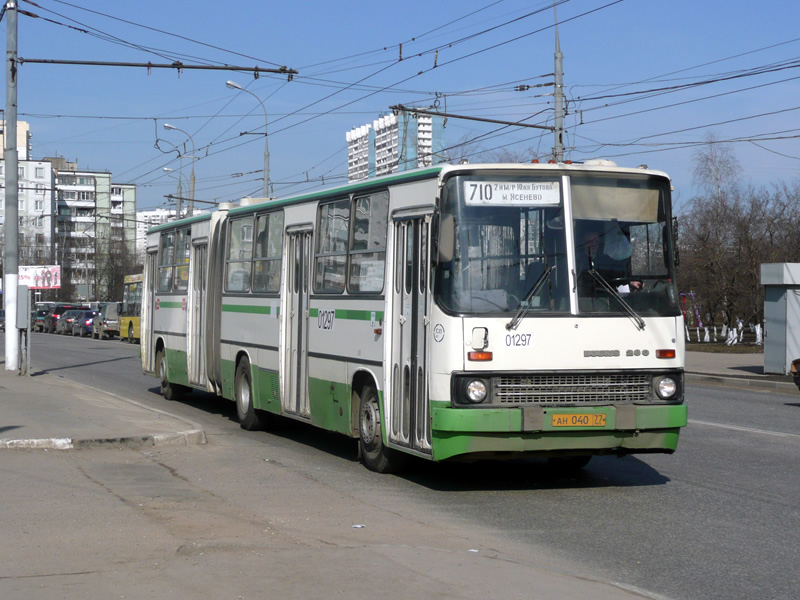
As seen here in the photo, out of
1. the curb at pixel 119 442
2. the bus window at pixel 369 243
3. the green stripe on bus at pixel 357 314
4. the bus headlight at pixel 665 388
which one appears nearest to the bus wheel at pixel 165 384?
the curb at pixel 119 442

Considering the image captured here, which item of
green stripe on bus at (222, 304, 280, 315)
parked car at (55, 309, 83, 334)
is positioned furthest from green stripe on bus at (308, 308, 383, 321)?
parked car at (55, 309, 83, 334)

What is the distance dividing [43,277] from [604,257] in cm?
3932

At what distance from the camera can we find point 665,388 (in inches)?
374

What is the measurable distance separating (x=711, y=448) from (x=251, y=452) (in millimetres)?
5318

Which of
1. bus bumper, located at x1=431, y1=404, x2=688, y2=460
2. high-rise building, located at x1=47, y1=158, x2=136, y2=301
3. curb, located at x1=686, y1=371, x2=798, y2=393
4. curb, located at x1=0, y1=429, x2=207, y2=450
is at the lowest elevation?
curb, located at x1=686, y1=371, x2=798, y2=393

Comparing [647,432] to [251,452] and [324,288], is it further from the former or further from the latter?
[251,452]

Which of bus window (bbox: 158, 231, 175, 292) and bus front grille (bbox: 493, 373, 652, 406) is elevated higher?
bus window (bbox: 158, 231, 175, 292)

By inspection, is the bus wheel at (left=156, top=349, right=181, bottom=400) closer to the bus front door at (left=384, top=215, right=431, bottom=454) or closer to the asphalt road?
the asphalt road

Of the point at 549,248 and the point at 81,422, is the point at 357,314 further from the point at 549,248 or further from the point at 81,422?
the point at 81,422

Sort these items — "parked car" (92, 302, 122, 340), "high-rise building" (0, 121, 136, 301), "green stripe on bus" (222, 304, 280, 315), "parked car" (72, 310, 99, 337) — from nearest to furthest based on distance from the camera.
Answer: "green stripe on bus" (222, 304, 280, 315) → "parked car" (92, 302, 122, 340) → "parked car" (72, 310, 99, 337) → "high-rise building" (0, 121, 136, 301)

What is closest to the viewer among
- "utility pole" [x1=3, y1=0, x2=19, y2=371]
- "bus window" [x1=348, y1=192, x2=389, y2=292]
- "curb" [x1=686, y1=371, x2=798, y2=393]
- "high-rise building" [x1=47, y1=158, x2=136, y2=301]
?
"bus window" [x1=348, y1=192, x2=389, y2=292]

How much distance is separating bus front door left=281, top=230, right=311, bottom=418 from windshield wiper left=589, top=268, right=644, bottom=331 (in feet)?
13.4

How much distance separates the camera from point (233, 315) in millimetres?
15047

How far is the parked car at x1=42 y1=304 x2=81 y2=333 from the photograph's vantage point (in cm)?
6912
